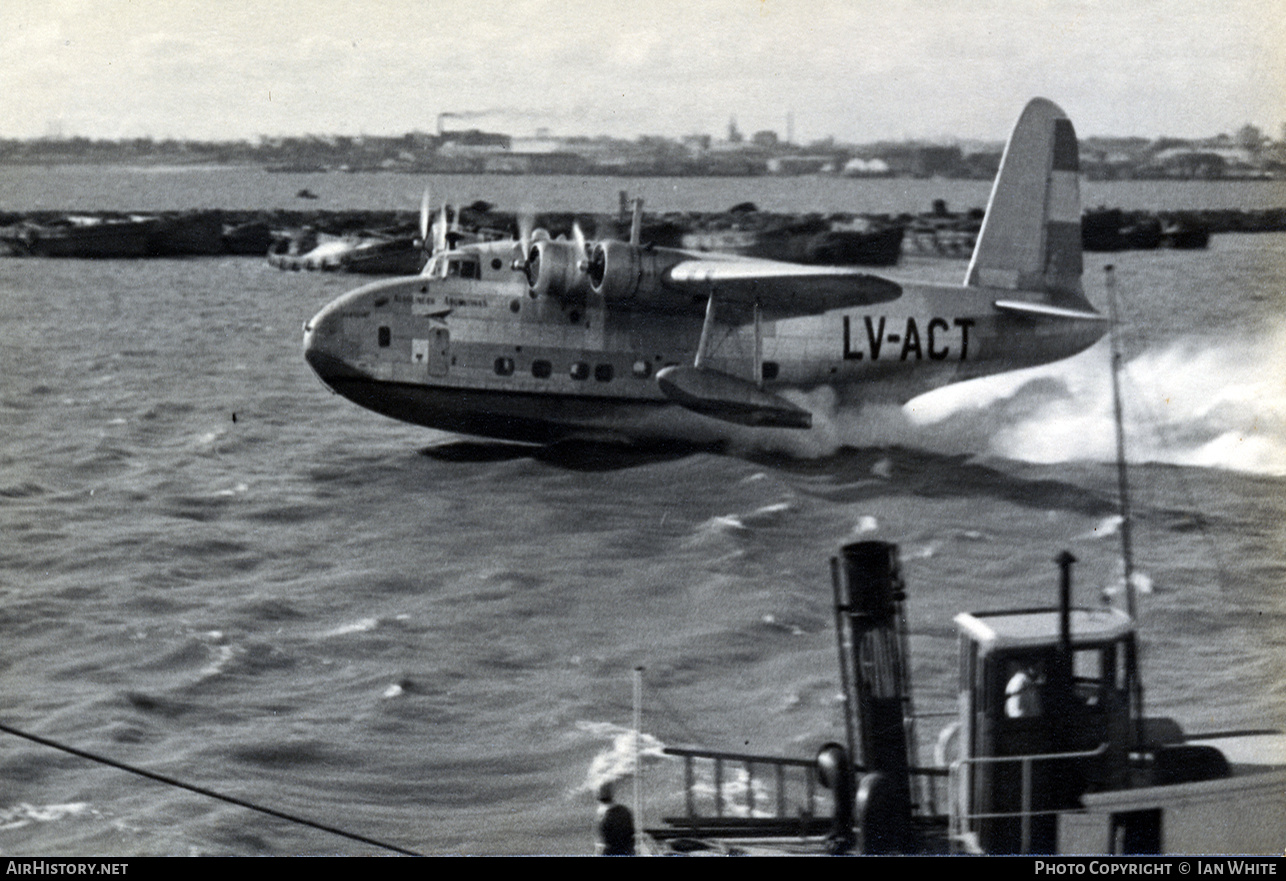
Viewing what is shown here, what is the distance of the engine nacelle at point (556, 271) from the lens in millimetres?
12547

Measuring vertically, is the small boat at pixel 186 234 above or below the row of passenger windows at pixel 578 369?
above

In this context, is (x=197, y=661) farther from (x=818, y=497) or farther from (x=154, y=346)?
(x=818, y=497)

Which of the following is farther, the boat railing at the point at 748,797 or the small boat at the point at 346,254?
the small boat at the point at 346,254

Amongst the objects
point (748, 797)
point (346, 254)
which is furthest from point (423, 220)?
point (748, 797)

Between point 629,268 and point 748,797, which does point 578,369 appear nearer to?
point 629,268

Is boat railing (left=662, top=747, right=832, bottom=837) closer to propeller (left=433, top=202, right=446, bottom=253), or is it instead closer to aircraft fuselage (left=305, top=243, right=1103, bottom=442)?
aircraft fuselage (left=305, top=243, right=1103, bottom=442)

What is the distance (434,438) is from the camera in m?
12.0

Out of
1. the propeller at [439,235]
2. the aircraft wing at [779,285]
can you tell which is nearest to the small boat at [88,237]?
the propeller at [439,235]

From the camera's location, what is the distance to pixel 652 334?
12844 mm

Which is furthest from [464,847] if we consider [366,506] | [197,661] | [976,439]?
[976,439]

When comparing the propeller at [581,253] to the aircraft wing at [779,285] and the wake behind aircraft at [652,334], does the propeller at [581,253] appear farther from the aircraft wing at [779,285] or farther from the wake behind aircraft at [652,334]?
the aircraft wing at [779,285]

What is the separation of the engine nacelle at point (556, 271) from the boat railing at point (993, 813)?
6756 millimetres

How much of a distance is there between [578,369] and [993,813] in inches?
275

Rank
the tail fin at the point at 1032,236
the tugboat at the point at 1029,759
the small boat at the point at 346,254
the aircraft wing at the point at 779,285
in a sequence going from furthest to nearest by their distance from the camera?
the small boat at the point at 346,254 → the tail fin at the point at 1032,236 → the aircraft wing at the point at 779,285 → the tugboat at the point at 1029,759
